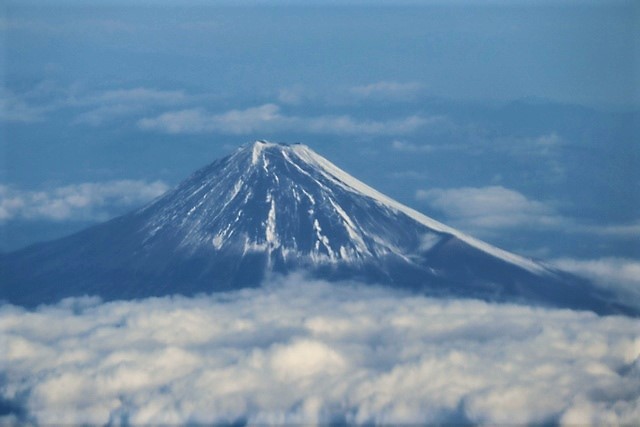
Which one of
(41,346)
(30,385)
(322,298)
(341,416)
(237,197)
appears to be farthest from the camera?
(237,197)

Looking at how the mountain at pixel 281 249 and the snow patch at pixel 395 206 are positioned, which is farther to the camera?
the snow patch at pixel 395 206

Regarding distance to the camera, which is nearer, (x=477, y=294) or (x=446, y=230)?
(x=477, y=294)

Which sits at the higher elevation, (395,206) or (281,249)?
(395,206)

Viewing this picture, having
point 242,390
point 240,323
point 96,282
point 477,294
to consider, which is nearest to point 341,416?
point 242,390

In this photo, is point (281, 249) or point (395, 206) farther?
point (395, 206)

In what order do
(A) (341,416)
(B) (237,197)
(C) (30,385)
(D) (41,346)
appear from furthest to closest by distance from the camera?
1. (B) (237,197)
2. (D) (41,346)
3. (C) (30,385)
4. (A) (341,416)

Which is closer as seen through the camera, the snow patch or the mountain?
the mountain

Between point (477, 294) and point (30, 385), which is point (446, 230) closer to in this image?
point (477, 294)

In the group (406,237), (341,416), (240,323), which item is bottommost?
(341,416)
